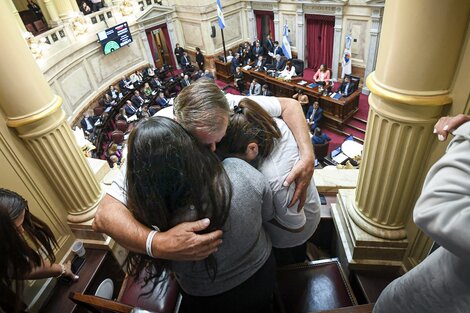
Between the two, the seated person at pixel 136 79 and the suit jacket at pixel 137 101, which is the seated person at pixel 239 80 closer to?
the suit jacket at pixel 137 101

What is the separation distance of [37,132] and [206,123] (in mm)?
1729

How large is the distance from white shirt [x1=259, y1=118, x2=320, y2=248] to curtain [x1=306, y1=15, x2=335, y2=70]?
1006cm

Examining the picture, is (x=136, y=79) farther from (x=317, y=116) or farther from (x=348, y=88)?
(x=348, y=88)

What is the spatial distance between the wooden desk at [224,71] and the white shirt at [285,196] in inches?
416

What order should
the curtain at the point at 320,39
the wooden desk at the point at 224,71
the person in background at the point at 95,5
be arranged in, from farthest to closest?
1. the wooden desk at the point at 224,71
2. the person in background at the point at 95,5
3. the curtain at the point at 320,39

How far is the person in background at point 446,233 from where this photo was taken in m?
0.71

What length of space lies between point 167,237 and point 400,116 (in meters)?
1.37

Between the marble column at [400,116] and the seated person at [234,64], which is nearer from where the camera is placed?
the marble column at [400,116]

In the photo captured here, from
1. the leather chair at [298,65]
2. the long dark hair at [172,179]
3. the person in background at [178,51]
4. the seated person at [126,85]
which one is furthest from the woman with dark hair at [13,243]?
the person in background at [178,51]

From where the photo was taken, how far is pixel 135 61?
1205 centimetres

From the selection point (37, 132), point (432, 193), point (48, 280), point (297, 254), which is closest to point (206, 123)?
point (432, 193)

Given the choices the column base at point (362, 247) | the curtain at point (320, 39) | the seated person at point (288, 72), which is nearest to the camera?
the column base at point (362, 247)

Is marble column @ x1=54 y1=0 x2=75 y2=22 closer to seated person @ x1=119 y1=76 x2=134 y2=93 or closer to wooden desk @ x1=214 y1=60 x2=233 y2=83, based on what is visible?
seated person @ x1=119 y1=76 x2=134 y2=93

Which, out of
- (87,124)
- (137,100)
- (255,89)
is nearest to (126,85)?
(137,100)
